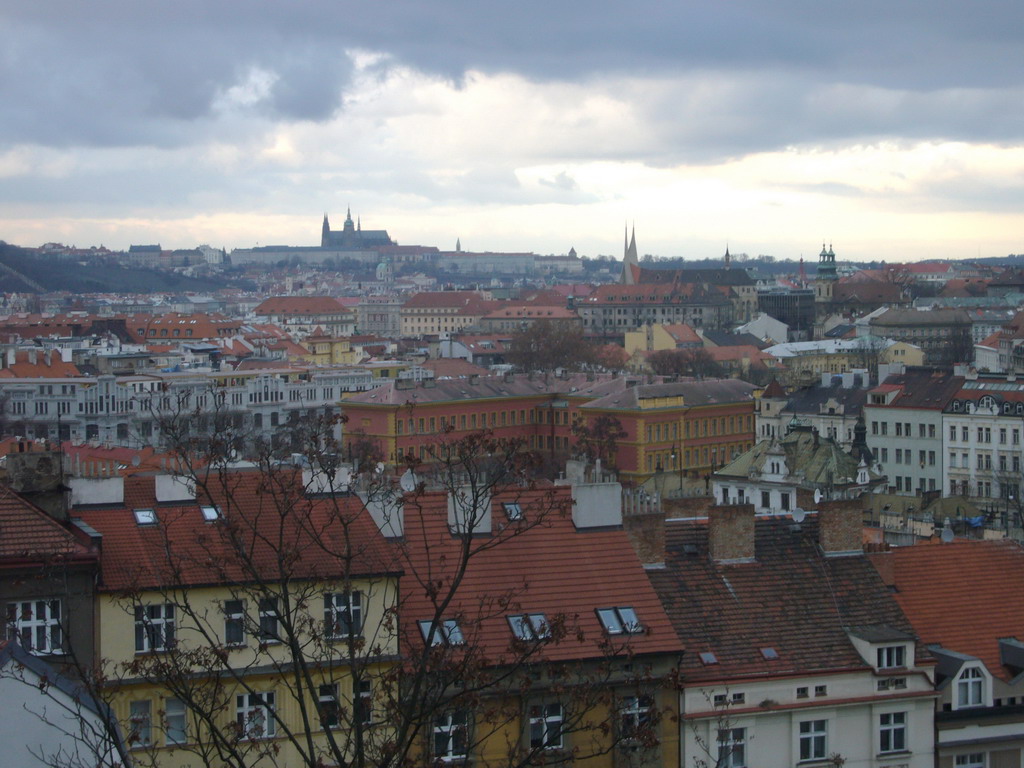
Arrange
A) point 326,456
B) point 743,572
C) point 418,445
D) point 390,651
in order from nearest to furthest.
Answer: point 326,456 → point 390,651 → point 743,572 → point 418,445

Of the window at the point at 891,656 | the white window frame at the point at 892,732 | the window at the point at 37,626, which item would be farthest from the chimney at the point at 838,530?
the window at the point at 37,626

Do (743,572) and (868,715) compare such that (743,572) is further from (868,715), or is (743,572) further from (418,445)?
(418,445)

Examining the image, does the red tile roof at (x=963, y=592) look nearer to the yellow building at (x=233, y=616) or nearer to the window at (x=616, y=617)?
the window at (x=616, y=617)

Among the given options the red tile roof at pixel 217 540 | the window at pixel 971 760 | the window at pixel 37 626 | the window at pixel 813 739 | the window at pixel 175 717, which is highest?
the red tile roof at pixel 217 540

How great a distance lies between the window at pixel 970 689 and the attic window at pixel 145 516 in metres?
9.33

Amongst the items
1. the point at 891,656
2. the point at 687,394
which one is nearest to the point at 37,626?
the point at 891,656

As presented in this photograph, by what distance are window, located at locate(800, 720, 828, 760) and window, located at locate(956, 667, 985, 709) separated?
1764 millimetres

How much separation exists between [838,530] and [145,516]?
847cm

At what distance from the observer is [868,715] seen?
20.0m

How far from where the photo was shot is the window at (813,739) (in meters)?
19.7

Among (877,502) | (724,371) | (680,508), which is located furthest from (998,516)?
(724,371)

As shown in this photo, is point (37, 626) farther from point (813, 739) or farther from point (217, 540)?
point (813, 739)

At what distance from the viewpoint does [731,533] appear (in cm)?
2145

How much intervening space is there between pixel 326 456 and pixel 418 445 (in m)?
69.3
